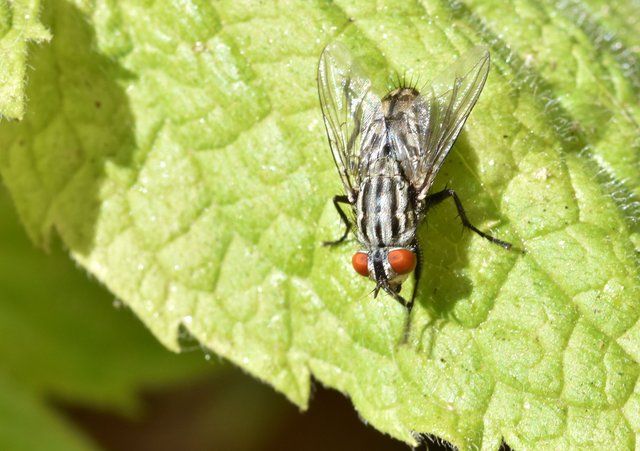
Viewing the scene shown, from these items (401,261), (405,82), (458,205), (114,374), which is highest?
(405,82)

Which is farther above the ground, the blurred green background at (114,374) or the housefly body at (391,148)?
the housefly body at (391,148)

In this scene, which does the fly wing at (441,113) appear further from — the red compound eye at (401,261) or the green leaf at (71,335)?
the green leaf at (71,335)

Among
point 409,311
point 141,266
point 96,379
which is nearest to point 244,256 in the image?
point 141,266

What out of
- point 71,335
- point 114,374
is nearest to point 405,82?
point 114,374

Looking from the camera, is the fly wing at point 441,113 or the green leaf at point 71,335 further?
the green leaf at point 71,335

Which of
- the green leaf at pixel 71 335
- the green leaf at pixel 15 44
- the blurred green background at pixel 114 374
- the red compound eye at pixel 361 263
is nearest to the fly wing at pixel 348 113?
the red compound eye at pixel 361 263

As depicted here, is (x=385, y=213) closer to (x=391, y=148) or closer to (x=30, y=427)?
(x=391, y=148)

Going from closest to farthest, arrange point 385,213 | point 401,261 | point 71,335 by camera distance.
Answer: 1. point 401,261
2. point 385,213
3. point 71,335
